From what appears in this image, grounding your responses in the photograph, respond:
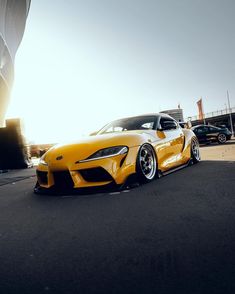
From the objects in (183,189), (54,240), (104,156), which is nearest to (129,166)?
(104,156)

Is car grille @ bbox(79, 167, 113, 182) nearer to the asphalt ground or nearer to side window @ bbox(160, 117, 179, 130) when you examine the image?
the asphalt ground

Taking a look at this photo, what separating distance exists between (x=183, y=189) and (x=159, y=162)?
113 cm

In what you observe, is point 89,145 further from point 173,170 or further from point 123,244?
point 123,244

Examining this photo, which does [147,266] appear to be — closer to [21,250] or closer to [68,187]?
[21,250]

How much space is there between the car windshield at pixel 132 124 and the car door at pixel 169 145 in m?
0.19

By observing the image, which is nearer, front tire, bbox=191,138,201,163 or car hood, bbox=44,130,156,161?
car hood, bbox=44,130,156,161

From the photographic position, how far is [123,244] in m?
1.87

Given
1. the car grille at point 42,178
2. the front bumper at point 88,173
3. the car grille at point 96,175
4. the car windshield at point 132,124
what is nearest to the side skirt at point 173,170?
the car windshield at point 132,124

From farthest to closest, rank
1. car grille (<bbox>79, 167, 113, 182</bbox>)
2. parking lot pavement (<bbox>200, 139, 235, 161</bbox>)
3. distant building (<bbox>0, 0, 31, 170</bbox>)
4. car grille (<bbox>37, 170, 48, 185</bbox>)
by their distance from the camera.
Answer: distant building (<bbox>0, 0, 31, 170</bbox>)
parking lot pavement (<bbox>200, 139, 235, 161</bbox>)
car grille (<bbox>37, 170, 48, 185</bbox>)
car grille (<bbox>79, 167, 113, 182</bbox>)

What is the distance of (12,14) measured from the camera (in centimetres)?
3459

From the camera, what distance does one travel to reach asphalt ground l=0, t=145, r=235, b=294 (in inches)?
52.8

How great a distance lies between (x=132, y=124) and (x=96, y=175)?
1.99 meters

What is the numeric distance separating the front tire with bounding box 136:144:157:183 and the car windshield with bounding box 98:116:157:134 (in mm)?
809

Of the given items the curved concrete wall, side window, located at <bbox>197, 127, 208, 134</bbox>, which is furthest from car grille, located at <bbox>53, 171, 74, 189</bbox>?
the curved concrete wall
